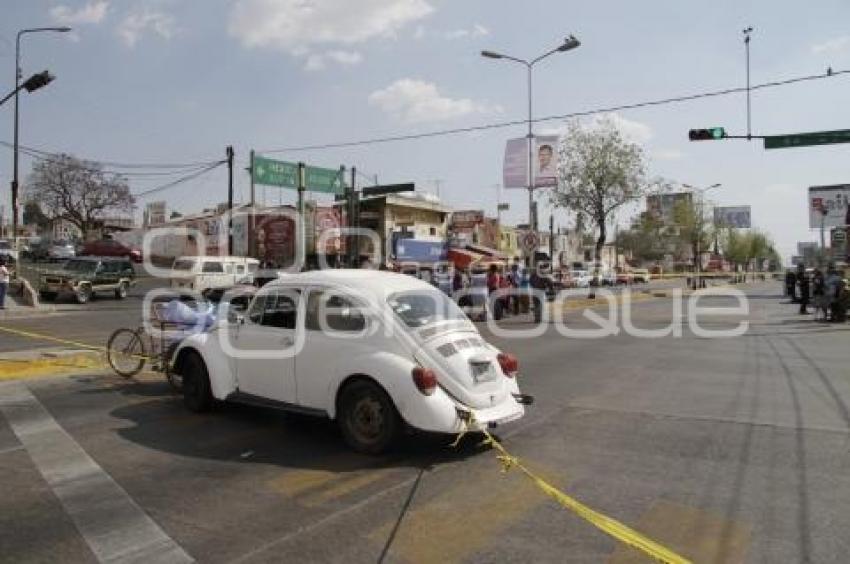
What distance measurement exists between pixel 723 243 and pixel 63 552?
126683 millimetres

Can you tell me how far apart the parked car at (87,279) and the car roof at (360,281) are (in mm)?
23384

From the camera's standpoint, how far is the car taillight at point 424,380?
7148mm

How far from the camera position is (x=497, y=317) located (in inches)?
968

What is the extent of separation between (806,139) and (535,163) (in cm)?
969

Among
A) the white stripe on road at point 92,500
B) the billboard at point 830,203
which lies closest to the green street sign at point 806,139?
the white stripe on road at point 92,500

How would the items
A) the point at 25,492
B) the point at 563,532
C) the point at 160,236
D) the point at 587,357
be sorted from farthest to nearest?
1. the point at 160,236
2. the point at 587,357
3. the point at 25,492
4. the point at 563,532

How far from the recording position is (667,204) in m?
83.9

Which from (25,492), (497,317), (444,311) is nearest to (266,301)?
(444,311)

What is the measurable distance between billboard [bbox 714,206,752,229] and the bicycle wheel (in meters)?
88.3

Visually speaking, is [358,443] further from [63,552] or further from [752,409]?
[752,409]

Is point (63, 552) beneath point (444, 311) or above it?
beneath

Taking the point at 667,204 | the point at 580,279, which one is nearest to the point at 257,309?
the point at 580,279

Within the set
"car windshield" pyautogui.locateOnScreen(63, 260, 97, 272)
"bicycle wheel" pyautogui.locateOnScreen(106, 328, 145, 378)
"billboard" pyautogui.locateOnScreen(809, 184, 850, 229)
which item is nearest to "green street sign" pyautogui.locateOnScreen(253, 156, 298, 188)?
"car windshield" pyautogui.locateOnScreen(63, 260, 97, 272)

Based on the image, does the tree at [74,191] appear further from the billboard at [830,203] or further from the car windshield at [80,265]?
the billboard at [830,203]
